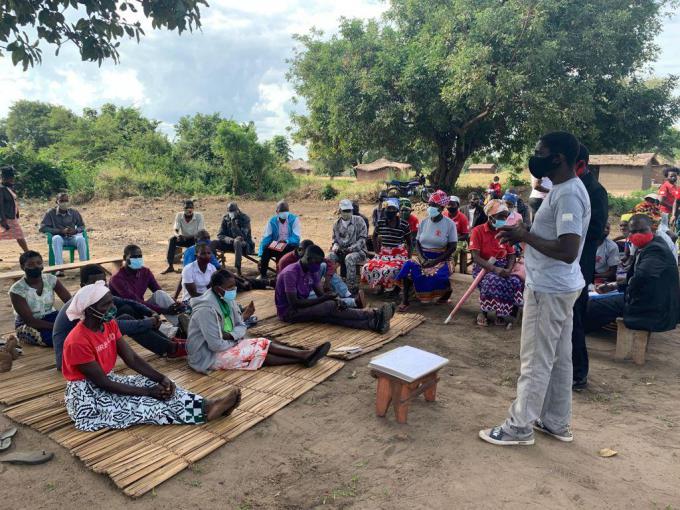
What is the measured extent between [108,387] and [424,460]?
218 centimetres

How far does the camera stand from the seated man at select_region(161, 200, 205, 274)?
917cm

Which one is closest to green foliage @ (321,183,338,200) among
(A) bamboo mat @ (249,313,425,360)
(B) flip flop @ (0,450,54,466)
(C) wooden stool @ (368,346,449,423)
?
(A) bamboo mat @ (249,313,425,360)

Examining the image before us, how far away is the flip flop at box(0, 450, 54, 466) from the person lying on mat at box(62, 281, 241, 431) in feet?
0.91

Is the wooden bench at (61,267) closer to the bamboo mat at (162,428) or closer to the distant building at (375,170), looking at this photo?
the bamboo mat at (162,428)

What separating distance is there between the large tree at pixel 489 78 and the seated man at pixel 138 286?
37.5 feet

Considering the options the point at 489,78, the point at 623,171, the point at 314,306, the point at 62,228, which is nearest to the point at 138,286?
the point at 314,306

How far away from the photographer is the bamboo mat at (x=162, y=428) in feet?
10.1

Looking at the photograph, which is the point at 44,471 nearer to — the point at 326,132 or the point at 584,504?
the point at 584,504

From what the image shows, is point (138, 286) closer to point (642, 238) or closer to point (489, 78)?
point (642, 238)

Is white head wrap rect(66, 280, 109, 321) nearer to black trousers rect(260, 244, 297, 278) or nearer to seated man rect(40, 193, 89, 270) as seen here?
black trousers rect(260, 244, 297, 278)

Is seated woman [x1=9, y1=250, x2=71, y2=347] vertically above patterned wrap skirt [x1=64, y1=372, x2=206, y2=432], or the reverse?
seated woman [x1=9, y1=250, x2=71, y2=347]

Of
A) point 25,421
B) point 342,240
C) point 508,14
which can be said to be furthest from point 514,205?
point 508,14

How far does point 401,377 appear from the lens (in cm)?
355

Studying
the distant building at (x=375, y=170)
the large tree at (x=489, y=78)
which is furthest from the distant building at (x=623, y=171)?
the distant building at (x=375, y=170)
